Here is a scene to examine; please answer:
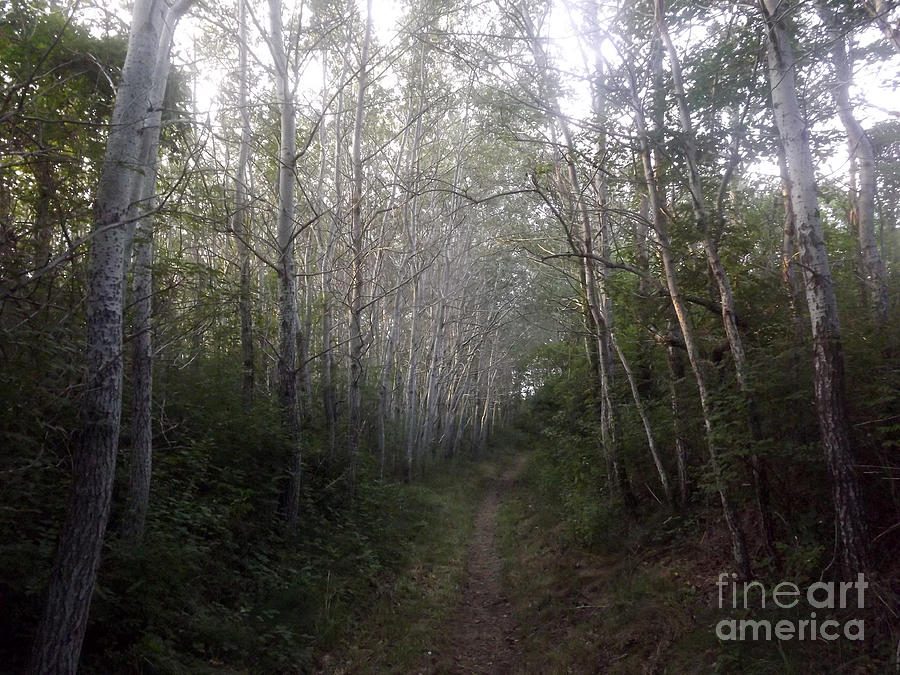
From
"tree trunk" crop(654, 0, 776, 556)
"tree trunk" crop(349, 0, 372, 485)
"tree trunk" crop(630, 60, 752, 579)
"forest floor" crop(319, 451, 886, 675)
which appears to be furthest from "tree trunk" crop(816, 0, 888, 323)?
"tree trunk" crop(349, 0, 372, 485)

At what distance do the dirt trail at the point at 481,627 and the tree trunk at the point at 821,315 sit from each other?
359cm

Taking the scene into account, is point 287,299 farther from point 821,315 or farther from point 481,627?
point 821,315

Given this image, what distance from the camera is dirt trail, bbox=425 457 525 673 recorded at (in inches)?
230

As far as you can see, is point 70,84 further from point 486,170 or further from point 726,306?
point 486,170

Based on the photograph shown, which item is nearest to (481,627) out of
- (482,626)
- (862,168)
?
(482,626)

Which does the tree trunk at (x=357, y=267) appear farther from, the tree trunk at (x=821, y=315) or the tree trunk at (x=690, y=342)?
the tree trunk at (x=821, y=315)

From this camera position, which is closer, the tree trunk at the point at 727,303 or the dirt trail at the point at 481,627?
the tree trunk at the point at 727,303

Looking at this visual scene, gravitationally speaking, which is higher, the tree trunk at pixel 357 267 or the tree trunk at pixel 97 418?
the tree trunk at pixel 357 267

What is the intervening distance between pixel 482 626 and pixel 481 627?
35 mm

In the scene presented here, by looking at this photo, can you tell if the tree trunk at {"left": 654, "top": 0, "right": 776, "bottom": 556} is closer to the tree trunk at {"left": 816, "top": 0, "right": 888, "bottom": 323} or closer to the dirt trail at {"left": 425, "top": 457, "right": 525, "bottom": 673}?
the tree trunk at {"left": 816, "top": 0, "right": 888, "bottom": 323}

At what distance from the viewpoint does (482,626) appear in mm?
6891

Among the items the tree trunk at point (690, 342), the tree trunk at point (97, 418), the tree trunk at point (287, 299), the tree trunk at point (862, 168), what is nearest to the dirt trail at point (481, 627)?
the tree trunk at point (690, 342)

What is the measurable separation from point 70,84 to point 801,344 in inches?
342

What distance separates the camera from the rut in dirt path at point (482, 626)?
5.86 metres
